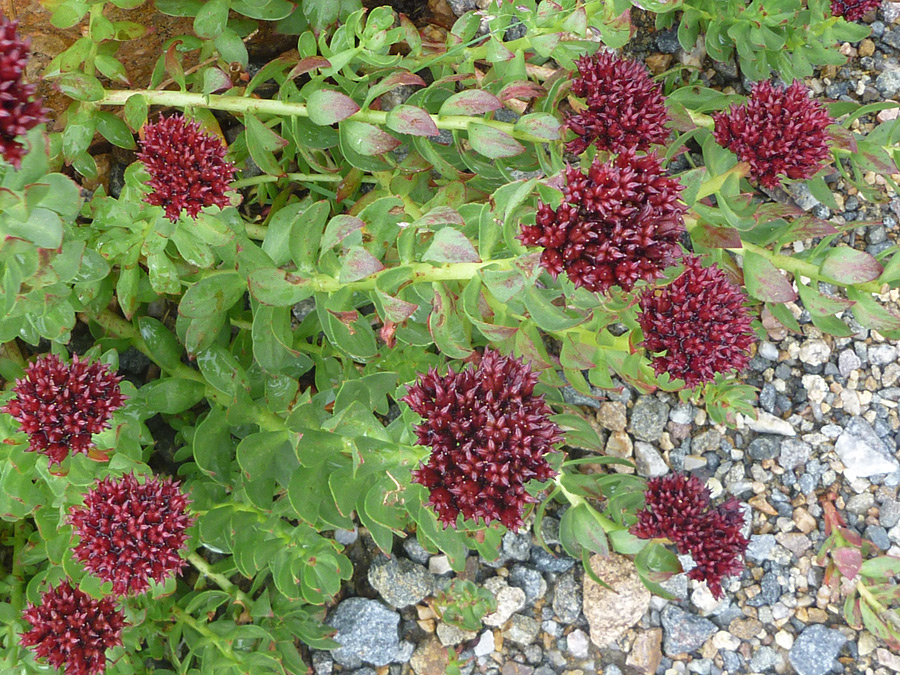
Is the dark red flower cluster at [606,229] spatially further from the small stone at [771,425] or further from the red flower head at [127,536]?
the small stone at [771,425]

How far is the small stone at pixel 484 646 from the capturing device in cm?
335

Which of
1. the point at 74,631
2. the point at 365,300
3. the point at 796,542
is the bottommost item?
the point at 796,542

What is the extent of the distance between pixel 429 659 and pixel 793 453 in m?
1.84

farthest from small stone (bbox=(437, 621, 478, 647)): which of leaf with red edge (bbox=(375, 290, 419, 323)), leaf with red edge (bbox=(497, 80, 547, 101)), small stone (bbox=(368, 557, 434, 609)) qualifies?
leaf with red edge (bbox=(497, 80, 547, 101))

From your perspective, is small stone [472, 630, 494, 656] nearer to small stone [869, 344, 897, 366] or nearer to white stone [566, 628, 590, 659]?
white stone [566, 628, 590, 659]

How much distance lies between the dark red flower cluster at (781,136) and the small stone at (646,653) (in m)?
1.99

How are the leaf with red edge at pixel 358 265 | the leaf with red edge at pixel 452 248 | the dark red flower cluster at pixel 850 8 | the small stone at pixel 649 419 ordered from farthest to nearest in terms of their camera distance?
the small stone at pixel 649 419 < the dark red flower cluster at pixel 850 8 < the leaf with red edge at pixel 358 265 < the leaf with red edge at pixel 452 248

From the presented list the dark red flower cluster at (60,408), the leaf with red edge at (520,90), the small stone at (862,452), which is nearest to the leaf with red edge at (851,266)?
the leaf with red edge at (520,90)

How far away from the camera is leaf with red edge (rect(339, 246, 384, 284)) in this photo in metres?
2.14

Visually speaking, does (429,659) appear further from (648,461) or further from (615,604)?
(648,461)

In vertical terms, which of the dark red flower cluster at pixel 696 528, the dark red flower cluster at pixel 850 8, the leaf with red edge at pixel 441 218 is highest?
the dark red flower cluster at pixel 850 8

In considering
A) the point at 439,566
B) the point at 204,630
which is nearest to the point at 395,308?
the point at 204,630

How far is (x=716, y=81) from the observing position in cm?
372

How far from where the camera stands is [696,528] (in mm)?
2713
